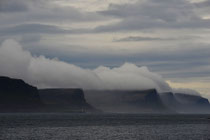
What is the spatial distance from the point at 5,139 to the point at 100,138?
75.4ft

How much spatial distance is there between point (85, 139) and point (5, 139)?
19.0 meters

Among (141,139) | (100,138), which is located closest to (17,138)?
(100,138)

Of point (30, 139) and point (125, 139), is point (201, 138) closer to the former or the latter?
point (125, 139)

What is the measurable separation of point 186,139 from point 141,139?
447 inches

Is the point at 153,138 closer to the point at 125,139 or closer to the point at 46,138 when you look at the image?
the point at 125,139

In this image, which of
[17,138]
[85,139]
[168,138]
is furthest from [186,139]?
[17,138]

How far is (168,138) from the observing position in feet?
→ 382

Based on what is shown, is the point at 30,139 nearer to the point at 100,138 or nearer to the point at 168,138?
the point at 100,138

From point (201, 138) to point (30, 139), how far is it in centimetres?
4340

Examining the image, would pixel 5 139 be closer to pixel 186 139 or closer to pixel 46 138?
pixel 46 138

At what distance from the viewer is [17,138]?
362ft

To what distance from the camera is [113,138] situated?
113812mm

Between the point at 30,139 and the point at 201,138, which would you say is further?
the point at 201,138

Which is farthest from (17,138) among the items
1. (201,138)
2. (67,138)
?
(201,138)
